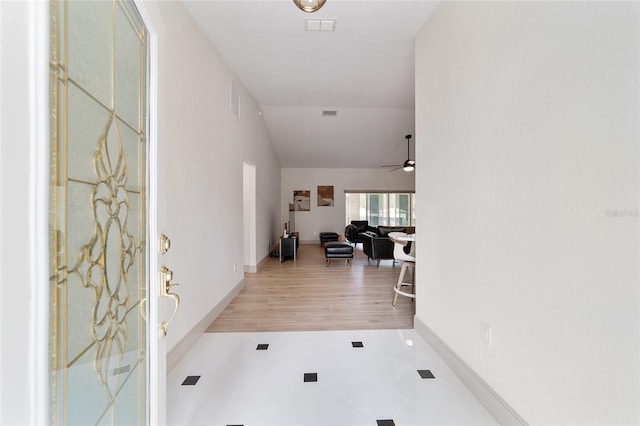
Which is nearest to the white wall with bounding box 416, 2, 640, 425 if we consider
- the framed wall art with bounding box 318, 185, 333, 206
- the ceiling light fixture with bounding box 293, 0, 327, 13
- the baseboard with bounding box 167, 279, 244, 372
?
the ceiling light fixture with bounding box 293, 0, 327, 13

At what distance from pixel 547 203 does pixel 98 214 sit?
176 cm

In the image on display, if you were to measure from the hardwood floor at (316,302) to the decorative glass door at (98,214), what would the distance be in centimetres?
191

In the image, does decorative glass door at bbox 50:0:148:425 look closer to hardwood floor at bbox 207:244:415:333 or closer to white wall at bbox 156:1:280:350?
white wall at bbox 156:1:280:350

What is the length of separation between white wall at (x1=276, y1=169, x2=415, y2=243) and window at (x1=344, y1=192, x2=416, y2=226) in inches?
28.9

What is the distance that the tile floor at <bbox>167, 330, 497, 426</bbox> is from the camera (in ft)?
5.06

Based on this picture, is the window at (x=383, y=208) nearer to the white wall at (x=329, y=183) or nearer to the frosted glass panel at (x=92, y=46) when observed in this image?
the white wall at (x=329, y=183)

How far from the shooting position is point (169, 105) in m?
1.98

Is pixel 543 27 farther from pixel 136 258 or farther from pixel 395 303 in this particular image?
pixel 395 303

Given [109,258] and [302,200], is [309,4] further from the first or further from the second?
[302,200]

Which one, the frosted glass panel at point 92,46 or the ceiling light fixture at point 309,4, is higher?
the ceiling light fixture at point 309,4

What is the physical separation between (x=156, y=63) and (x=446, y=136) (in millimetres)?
1952

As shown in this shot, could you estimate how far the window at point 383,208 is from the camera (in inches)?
410
